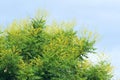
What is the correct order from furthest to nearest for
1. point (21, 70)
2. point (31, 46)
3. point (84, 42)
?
point (84, 42) < point (31, 46) < point (21, 70)

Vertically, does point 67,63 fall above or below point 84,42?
below

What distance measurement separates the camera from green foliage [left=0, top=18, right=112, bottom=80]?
26.9m

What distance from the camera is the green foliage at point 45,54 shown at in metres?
26.9

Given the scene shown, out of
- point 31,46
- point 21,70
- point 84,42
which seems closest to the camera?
point 21,70

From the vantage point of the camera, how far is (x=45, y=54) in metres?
27.4

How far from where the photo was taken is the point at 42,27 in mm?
29875

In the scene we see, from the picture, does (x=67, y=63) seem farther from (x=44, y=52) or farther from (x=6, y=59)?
(x=6, y=59)

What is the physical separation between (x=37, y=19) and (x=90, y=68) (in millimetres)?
4601

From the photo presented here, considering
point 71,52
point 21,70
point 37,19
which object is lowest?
point 21,70

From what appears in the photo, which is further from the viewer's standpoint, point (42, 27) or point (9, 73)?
point (42, 27)

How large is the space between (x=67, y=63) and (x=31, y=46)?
2.60 metres

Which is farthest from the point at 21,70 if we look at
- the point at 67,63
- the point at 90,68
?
the point at 90,68

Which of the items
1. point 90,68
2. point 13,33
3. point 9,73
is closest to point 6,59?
point 9,73

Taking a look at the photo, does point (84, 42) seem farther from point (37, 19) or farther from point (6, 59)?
point (6, 59)
